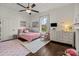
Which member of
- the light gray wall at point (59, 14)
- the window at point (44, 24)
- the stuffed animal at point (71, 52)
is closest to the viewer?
the stuffed animal at point (71, 52)

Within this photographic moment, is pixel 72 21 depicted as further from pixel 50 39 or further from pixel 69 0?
pixel 50 39

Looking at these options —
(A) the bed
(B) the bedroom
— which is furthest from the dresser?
(A) the bed

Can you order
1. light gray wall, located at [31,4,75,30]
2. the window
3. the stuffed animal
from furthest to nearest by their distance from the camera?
the window, light gray wall, located at [31,4,75,30], the stuffed animal

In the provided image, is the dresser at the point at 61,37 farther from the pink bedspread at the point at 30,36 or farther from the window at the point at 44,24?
the pink bedspread at the point at 30,36

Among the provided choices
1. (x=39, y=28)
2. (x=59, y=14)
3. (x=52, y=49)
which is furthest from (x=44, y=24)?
(x=52, y=49)

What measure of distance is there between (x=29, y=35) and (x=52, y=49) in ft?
1.34

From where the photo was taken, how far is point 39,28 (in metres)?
1.41

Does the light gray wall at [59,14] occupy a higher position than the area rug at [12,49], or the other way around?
the light gray wall at [59,14]

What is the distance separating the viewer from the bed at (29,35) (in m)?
1.40

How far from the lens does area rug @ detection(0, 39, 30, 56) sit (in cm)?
125

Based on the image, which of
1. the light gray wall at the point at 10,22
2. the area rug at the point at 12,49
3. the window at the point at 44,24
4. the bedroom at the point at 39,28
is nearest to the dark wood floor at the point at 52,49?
the bedroom at the point at 39,28

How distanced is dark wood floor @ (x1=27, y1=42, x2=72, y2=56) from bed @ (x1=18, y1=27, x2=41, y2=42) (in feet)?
0.71

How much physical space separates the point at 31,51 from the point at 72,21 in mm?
726

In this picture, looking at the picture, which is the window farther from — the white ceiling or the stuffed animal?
the stuffed animal
